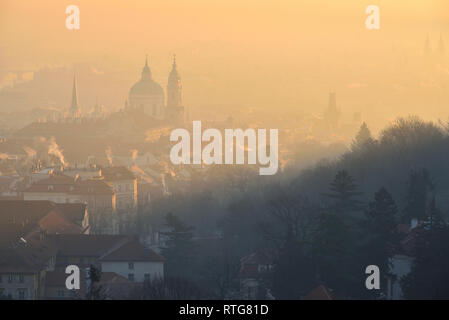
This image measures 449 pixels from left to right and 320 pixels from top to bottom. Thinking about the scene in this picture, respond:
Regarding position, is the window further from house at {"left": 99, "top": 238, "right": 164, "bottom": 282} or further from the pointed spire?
the pointed spire

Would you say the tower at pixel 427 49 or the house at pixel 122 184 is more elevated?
the tower at pixel 427 49

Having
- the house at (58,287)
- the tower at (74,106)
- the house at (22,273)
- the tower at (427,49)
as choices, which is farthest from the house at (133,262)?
the tower at (74,106)

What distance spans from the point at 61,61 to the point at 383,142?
80583mm

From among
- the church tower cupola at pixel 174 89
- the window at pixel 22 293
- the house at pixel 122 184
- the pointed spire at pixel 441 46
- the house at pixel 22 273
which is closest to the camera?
the window at pixel 22 293

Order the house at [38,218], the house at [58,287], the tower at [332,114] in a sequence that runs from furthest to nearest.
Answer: the tower at [332,114] → the house at [38,218] → the house at [58,287]

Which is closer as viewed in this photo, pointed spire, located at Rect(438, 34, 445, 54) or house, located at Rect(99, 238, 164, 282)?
house, located at Rect(99, 238, 164, 282)

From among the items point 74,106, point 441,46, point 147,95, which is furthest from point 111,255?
point 74,106

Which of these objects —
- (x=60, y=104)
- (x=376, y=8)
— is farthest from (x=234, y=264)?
(x=60, y=104)

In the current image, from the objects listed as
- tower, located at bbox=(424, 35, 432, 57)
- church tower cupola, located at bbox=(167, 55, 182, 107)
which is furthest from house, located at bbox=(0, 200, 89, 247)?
church tower cupola, located at bbox=(167, 55, 182, 107)

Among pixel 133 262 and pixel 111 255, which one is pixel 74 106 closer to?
pixel 111 255

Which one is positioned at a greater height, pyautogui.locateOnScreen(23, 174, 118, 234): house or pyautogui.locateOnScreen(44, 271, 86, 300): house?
pyautogui.locateOnScreen(23, 174, 118, 234): house

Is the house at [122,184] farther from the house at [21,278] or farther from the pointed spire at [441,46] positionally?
the house at [21,278]

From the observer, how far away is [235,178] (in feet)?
259

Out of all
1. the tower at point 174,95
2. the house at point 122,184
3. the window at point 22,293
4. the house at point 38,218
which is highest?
the tower at point 174,95
